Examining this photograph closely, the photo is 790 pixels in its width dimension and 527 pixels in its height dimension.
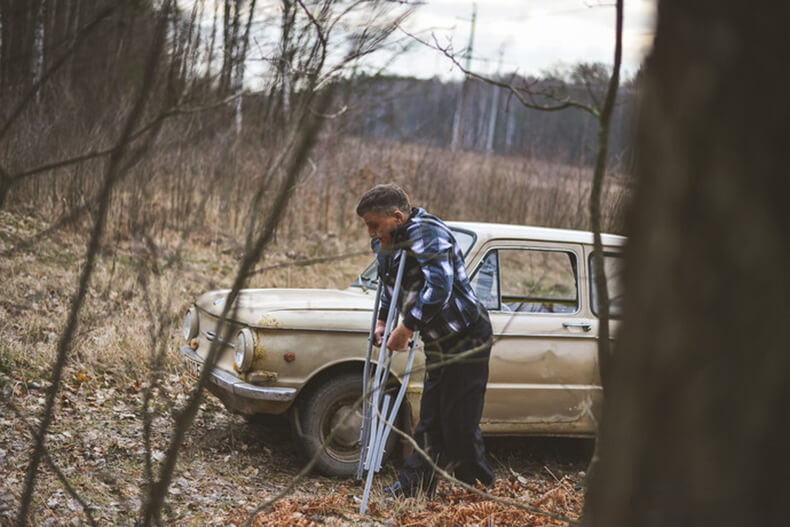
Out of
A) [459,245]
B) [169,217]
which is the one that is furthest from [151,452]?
[169,217]

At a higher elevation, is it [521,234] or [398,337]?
[521,234]

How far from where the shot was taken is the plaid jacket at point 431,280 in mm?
3967

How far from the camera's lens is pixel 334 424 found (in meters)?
4.88

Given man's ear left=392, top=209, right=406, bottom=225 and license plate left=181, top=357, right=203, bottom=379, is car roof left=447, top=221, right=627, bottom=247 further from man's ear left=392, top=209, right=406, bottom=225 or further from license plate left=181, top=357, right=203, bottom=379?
license plate left=181, top=357, right=203, bottom=379

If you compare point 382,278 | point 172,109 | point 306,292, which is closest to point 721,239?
point 172,109

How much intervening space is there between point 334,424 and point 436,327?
1.17 m

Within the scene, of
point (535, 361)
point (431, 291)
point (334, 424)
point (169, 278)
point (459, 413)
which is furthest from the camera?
point (169, 278)

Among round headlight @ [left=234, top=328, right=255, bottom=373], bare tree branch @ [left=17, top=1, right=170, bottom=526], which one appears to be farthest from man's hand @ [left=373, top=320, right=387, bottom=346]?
bare tree branch @ [left=17, top=1, right=170, bottom=526]

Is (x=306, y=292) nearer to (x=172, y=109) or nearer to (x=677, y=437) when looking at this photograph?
(x=172, y=109)

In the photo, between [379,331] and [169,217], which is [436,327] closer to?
[379,331]

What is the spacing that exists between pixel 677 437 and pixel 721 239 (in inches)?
10.5

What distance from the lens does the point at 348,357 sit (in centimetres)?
488

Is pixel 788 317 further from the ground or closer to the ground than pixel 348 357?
further from the ground

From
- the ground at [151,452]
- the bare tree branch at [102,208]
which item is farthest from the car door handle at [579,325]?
the bare tree branch at [102,208]
